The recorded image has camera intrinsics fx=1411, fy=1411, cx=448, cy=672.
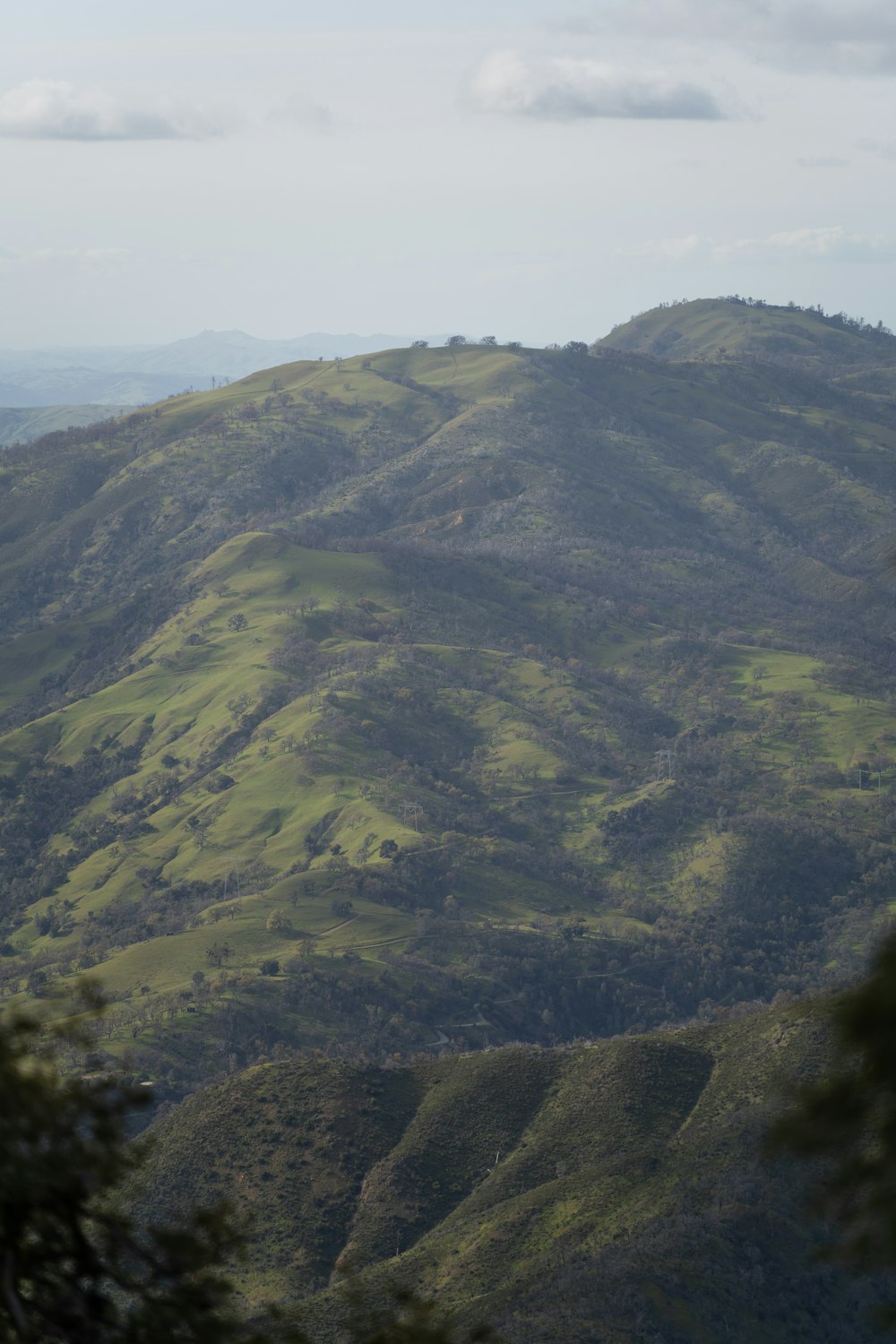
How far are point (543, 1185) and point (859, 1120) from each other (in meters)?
71.9

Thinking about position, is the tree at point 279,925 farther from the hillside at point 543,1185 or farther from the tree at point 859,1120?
the tree at point 859,1120

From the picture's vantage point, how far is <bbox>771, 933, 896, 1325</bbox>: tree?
12.6 m

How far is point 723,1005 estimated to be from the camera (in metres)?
165

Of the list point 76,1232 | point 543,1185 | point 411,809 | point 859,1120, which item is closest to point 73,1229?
point 76,1232

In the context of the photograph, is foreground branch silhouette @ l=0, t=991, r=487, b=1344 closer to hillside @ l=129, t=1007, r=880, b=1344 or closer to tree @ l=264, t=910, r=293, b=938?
hillside @ l=129, t=1007, r=880, b=1344

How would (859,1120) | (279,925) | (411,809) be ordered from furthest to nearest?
1. (411,809)
2. (279,925)
3. (859,1120)

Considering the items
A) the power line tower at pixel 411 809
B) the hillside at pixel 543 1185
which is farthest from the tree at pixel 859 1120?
the power line tower at pixel 411 809

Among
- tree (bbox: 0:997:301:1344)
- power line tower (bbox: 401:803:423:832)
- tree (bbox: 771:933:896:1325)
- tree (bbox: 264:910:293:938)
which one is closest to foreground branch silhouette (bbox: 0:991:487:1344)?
tree (bbox: 0:997:301:1344)

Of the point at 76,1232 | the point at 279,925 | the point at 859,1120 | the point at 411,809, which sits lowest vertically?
the point at 279,925

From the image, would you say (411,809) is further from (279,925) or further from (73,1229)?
(73,1229)

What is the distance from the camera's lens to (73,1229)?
1568 centimetres

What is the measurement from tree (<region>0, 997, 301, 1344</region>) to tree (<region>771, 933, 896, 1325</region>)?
741cm

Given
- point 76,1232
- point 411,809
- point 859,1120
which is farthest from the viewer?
point 411,809

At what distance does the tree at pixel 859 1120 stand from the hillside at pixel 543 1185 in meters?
50.6
